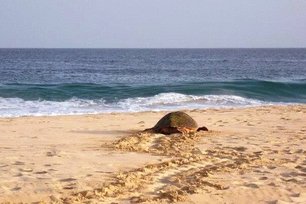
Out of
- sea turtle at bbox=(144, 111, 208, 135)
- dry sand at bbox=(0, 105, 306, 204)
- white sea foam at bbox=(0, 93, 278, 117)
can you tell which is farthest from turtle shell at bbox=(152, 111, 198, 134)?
white sea foam at bbox=(0, 93, 278, 117)

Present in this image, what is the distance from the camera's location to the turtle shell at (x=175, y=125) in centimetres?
1082

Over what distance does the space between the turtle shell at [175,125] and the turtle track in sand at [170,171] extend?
66cm

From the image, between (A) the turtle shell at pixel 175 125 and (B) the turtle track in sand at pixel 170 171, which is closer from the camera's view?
(B) the turtle track in sand at pixel 170 171

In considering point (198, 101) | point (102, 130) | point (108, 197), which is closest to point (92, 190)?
point (108, 197)

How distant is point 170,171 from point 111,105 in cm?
1309

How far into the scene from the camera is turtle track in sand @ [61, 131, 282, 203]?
18.8 ft

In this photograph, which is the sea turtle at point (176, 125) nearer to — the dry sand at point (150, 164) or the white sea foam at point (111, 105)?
the dry sand at point (150, 164)

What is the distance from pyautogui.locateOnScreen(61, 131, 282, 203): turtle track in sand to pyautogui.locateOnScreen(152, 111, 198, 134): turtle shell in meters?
0.66

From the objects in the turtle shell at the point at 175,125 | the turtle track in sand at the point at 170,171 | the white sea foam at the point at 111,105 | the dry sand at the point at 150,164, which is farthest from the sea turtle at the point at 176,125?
the white sea foam at the point at 111,105

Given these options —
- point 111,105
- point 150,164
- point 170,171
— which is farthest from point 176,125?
point 111,105

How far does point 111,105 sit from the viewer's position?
19891 millimetres

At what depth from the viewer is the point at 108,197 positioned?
5688mm

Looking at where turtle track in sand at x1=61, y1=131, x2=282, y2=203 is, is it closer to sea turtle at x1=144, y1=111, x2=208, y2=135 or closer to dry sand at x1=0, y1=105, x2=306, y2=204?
dry sand at x1=0, y1=105, x2=306, y2=204

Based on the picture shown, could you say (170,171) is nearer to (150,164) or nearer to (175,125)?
(150,164)
